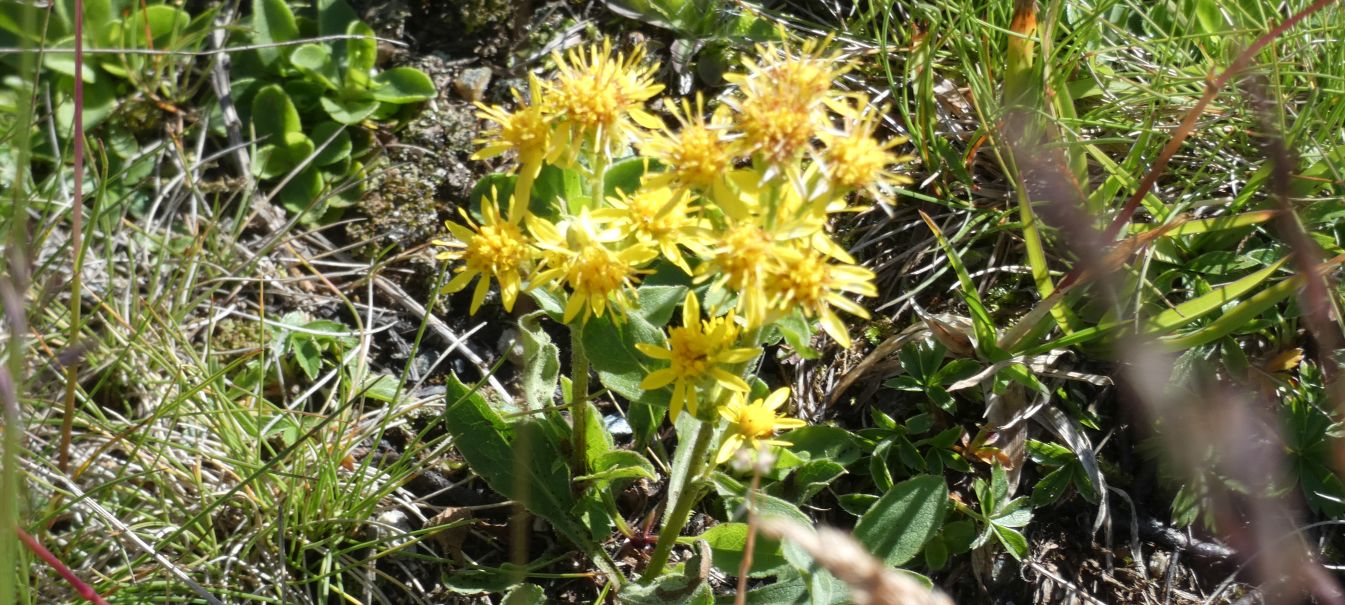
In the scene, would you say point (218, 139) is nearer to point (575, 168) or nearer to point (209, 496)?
point (209, 496)

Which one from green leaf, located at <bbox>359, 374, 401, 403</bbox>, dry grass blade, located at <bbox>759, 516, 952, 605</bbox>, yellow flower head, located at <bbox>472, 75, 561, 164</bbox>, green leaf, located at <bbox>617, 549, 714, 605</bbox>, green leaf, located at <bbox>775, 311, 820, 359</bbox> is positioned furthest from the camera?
green leaf, located at <bbox>359, 374, 401, 403</bbox>

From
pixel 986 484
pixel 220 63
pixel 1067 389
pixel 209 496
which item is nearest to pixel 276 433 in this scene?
pixel 209 496

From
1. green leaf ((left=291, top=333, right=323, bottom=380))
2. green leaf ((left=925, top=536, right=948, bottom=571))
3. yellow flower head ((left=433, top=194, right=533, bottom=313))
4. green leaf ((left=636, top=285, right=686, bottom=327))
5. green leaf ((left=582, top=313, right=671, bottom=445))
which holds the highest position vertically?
yellow flower head ((left=433, top=194, right=533, bottom=313))

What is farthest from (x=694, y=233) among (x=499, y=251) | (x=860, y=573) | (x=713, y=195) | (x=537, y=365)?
(x=860, y=573)

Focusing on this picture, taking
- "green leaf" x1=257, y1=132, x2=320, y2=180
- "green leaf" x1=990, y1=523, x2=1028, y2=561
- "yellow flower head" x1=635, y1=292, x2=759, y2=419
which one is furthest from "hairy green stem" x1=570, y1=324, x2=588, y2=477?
"green leaf" x1=257, y1=132, x2=320, y2=180

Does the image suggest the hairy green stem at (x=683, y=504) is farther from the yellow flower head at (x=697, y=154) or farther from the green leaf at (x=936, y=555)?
the green leaf at (x=936, y=555)

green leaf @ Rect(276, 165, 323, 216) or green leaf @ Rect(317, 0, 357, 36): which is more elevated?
green leaf @ Rect(317, 0, 357, 36)

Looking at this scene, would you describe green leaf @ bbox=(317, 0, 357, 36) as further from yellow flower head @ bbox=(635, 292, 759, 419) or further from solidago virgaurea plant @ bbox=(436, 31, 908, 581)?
yellow flower head @ bbox=(635, 292, 759, 419)

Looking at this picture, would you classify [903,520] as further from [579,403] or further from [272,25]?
[272,25]

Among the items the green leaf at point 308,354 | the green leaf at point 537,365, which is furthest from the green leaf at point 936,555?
the green leaf at point 308,354
